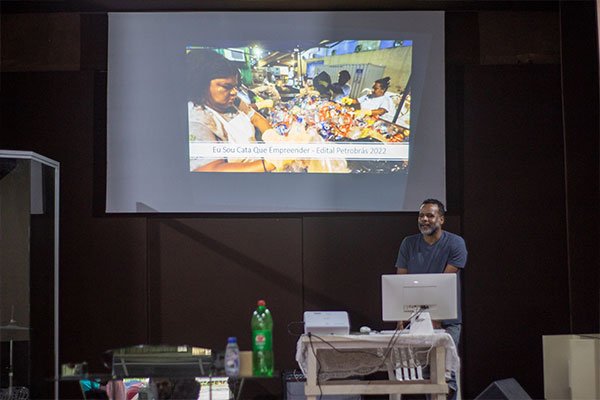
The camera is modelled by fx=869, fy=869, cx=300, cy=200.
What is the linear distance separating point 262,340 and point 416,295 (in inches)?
38.6

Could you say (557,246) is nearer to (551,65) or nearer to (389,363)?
(551,65)

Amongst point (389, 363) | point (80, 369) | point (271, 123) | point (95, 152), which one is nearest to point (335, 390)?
point (389, 363)

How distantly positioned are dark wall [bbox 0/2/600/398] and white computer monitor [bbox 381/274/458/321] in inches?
73.7

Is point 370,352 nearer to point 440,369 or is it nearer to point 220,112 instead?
point 440,369

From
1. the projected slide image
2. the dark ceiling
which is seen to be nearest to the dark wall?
the dark ceiling

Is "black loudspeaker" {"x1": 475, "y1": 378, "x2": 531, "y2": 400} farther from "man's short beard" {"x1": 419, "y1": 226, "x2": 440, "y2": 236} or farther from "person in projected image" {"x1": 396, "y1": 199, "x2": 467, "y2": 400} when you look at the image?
"man's short beard" {"x1": 419, "y1": 226, "x2": 440, "y2": 236}

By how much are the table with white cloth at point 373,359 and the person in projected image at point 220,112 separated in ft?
7.48

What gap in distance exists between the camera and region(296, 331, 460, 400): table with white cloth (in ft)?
13.5

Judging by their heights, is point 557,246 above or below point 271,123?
below

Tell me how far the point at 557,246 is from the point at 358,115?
1.75m

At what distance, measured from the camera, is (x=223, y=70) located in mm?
6301

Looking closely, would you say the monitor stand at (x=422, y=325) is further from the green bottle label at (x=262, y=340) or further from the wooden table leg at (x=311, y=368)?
the green bottle label at (x=262, y=340)

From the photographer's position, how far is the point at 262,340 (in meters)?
3.82

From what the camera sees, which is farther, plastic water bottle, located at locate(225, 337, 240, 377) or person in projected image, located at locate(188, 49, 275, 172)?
person in projected image, located at locate(188, 49, 275, 172)
